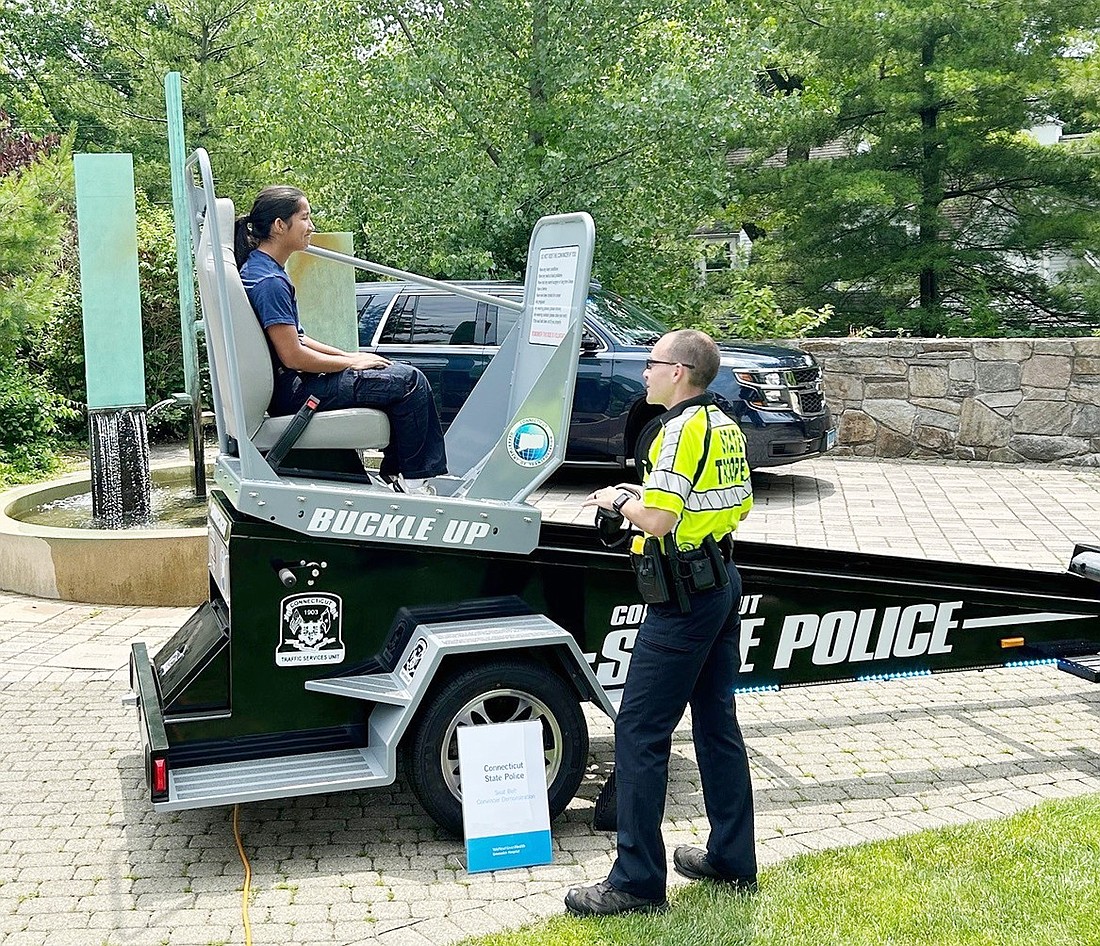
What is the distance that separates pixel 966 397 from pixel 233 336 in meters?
11.1

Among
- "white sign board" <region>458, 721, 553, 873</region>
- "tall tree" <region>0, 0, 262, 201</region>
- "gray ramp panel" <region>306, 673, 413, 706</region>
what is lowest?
"white sign board" <region>458, 721, 553, 873</region>

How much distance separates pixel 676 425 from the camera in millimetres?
3924

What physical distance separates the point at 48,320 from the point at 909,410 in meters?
9.62

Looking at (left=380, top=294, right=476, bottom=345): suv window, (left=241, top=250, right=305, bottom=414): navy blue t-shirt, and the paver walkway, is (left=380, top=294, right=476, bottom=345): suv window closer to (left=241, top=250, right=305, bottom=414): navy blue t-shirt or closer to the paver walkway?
the paver walkway

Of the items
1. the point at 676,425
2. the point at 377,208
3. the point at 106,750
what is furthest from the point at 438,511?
the point at 377,208

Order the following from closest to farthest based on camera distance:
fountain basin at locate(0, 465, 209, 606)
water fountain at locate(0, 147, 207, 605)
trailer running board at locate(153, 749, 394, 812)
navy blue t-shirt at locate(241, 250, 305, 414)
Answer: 1. trailer running board at locate(153, 749, 394, 812)
2. navy blue t-shirt at locate(241, 250, 305, 414)
3. fountain basin at locate(0, 465, 209, 606)
4. water fountain at locate(0, 147, 207, 605)

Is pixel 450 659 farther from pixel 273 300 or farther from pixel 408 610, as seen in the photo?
pixel 273 300

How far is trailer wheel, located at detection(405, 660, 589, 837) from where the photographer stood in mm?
4457

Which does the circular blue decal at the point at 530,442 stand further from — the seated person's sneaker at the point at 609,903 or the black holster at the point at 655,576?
the seated person's sneaker at the point at 609,903

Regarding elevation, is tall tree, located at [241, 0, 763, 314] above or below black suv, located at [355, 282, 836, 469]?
above

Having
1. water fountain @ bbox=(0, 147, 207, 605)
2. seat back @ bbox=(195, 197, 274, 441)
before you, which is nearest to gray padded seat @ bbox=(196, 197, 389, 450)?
seat back @ bbox=(195, 197, 274, 441)

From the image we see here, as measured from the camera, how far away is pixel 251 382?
15.2 feet

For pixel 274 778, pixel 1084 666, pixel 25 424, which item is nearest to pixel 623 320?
pixel 25 424

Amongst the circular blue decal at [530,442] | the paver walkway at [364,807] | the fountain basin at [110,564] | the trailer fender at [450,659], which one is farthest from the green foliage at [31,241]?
the trailer fender at [450,659]
